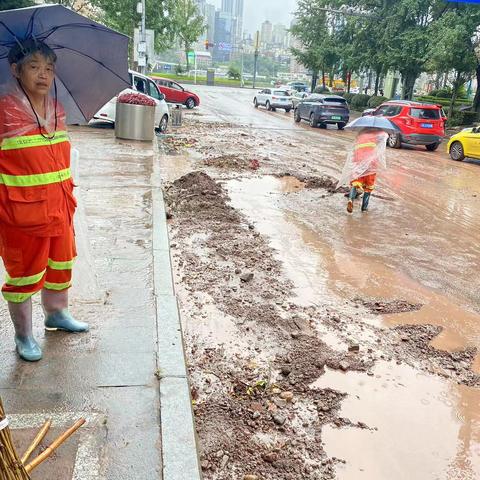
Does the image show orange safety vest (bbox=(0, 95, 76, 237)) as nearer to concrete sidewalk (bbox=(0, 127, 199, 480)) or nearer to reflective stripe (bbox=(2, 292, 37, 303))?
reflective stripe (bbox=(2, 292, 37, 303))

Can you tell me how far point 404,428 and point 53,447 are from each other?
215 centimetres

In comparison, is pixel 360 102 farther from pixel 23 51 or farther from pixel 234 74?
pixel 234 74

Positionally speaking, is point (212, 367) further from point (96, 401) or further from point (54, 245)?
point (54, 245)

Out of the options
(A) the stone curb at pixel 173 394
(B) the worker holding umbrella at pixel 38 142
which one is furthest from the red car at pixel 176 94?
(B) the worker holding umbrella at pixel 38 142

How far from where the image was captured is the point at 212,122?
2275 cm

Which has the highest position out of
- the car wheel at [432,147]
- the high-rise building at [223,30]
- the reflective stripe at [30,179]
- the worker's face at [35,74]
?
the high-rise building at [223,30]

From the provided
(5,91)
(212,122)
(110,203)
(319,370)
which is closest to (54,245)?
(5,91)

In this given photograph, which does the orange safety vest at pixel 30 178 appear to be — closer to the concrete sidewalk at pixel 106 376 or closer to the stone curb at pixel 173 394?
the concrete sidewalk at pixel 106 376

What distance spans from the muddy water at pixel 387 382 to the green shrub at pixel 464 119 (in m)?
22.0

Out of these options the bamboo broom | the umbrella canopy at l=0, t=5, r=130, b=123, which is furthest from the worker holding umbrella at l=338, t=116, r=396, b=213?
the bamboo broom

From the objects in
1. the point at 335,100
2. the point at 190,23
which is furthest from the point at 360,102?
the point at 190,23

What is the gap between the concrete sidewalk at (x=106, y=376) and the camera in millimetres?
2730

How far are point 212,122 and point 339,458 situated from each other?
2069 cm

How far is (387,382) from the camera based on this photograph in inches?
154
